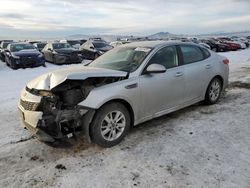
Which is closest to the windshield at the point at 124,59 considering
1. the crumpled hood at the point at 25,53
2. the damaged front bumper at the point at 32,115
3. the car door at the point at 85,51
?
the damaged front bumper at the point at 32,115

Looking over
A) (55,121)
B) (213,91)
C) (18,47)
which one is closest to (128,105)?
(55,121)

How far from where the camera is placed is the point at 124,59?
17.0ft

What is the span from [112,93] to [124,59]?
3.87ft

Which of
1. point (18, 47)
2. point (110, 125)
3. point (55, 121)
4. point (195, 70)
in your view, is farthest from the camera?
point (18, 47)

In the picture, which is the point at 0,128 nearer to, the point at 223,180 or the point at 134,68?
the point at 134,68

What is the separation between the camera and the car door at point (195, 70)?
552cm

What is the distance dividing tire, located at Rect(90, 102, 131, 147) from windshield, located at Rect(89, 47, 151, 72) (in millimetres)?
780

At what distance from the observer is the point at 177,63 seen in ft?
17.6

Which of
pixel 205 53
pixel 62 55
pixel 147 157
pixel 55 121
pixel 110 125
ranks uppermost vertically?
pixel 205 53

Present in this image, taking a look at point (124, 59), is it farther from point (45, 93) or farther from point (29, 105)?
point (29, 105)

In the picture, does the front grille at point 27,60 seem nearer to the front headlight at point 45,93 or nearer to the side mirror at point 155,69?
the front headlight at point 45,93

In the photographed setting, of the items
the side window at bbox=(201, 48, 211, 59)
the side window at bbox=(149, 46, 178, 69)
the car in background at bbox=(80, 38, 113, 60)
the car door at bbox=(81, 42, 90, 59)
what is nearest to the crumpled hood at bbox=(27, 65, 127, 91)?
the side window at bbox=(149, 46, 178, 69)

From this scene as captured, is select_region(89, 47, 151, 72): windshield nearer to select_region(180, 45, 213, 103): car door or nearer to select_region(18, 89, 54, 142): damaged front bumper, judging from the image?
select_region(180, 45, 213, 103): car door

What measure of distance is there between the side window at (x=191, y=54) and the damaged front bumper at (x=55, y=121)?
2.51 meters
